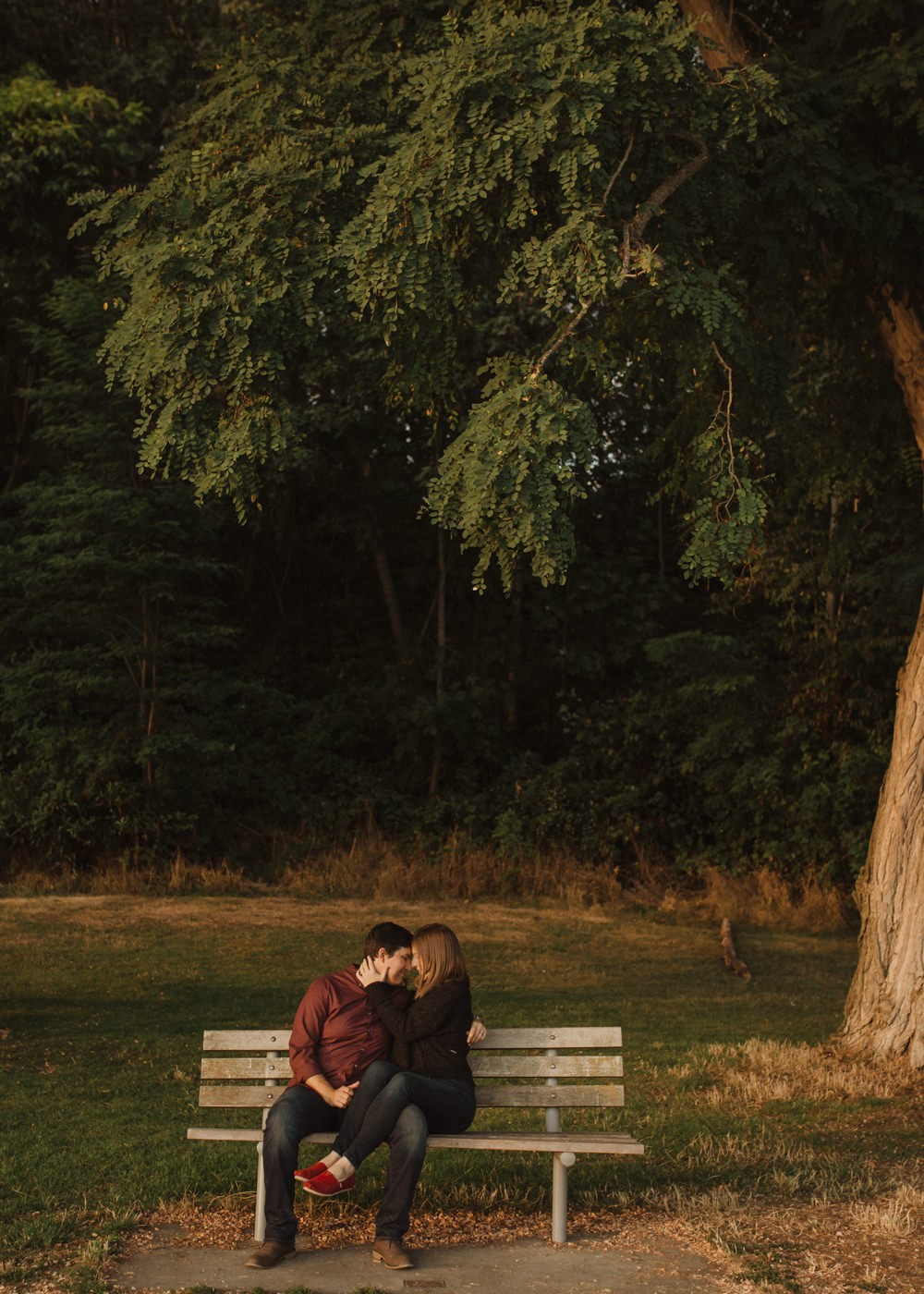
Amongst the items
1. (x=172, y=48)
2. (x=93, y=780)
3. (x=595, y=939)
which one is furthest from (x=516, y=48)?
(x=172, y=48)

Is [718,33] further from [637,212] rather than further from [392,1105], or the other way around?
[392,1105]

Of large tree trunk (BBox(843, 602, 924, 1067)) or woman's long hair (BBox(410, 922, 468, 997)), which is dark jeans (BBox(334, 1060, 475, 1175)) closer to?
woman's long hair (BBox(410, 922, 468, 997))

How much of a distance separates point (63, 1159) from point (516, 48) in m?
6.54

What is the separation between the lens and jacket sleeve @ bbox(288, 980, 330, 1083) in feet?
19.8

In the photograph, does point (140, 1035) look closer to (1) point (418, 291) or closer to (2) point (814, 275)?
(1) point (418, 291)

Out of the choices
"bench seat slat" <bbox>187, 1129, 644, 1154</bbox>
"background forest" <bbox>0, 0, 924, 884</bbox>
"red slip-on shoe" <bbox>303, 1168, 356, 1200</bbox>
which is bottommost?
"red slip-on shoe" <bbox>303, 1168, 356, 1200</bbox>

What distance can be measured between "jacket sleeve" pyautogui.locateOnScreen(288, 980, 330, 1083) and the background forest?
915 centimetres

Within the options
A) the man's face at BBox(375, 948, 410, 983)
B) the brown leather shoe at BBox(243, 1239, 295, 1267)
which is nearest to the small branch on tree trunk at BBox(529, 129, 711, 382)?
the man's face at BBox(375, 948, 410, 983)

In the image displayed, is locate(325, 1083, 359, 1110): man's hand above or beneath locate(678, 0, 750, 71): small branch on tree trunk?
beneath

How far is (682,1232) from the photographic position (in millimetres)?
6172

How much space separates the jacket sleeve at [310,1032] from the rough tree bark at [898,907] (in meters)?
5.03

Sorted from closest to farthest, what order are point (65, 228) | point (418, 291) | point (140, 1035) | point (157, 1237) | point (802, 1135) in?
point (157, 1237), point (802, 1135), point (418, 291), point (140, 1035), point (65, 228)

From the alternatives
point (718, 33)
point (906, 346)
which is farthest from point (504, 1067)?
point (718, 33)

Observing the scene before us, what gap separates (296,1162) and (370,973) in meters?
0.77
